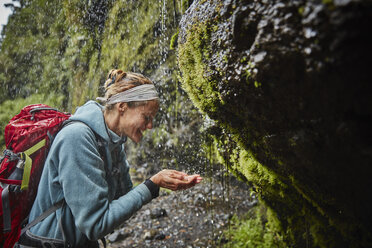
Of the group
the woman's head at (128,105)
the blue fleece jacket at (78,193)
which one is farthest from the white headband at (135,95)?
the blue fleece jacket at (78,193)

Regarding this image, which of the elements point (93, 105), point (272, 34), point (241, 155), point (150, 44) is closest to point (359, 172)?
point (272, 34)

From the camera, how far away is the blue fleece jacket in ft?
4.87

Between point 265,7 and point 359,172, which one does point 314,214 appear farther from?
point 265,7

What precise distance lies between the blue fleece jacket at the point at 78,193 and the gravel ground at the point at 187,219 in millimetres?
2984

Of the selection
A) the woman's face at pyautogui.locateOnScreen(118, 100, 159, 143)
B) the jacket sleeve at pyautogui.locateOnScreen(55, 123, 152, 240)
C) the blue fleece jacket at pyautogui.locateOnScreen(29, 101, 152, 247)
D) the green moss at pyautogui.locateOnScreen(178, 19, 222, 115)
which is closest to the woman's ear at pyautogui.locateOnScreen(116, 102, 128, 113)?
the woman's face at pyautogui.locateOnScreen(118, 100, 159, 143)

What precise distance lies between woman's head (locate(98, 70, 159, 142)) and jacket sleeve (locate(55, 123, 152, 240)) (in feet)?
1.54

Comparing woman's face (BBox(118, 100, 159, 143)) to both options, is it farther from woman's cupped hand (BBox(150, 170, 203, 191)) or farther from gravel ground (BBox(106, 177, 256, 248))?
gravel ground (BBox(106, 177, 256, 248))

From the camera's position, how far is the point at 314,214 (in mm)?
1918

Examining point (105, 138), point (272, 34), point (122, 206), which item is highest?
point (272, 34)

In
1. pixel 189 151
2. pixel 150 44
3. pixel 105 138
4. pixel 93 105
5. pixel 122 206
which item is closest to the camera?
pixel 122 206

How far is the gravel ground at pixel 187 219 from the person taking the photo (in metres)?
4.58

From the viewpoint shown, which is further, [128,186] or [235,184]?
[235,184]

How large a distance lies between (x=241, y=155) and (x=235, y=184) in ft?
12.6

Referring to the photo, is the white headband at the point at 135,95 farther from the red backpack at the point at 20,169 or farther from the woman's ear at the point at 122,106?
the red backpack at the point at 20,169
